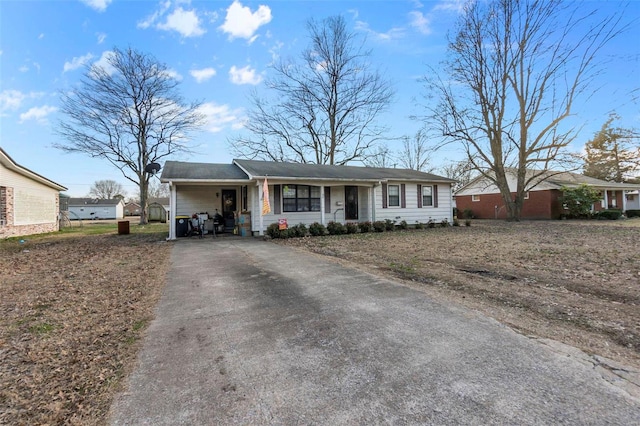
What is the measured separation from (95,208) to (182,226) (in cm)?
4850

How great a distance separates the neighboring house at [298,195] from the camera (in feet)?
40.9

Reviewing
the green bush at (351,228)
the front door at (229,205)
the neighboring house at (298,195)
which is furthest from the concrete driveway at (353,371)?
the front door at (229,205)

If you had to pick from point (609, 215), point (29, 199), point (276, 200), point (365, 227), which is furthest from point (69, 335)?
point (609, 215)

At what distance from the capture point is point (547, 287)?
4.57 m

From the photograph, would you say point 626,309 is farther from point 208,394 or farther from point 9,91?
point 9,91

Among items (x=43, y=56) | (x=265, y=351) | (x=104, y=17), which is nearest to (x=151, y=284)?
(x=265, y=351)

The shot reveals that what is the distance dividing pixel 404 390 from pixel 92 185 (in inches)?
3218

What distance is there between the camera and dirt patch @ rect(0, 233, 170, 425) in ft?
6.54

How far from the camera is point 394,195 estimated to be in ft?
52.9

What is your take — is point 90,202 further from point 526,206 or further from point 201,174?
point 526,206

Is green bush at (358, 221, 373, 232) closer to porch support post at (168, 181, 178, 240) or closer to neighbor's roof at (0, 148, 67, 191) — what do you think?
porch support post at (168, 181, 178, 240)

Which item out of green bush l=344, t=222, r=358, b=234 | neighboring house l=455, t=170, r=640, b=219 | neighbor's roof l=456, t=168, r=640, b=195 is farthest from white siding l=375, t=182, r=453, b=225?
neighboring house l=455, t=170, r=640, b=219

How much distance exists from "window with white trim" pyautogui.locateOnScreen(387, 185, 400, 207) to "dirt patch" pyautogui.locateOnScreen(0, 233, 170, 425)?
1186 cm

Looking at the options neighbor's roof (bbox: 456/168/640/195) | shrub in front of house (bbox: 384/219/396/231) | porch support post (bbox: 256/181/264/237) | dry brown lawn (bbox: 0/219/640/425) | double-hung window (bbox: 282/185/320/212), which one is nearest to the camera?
dry brown lawn (bbox: 0/219/640/425)
